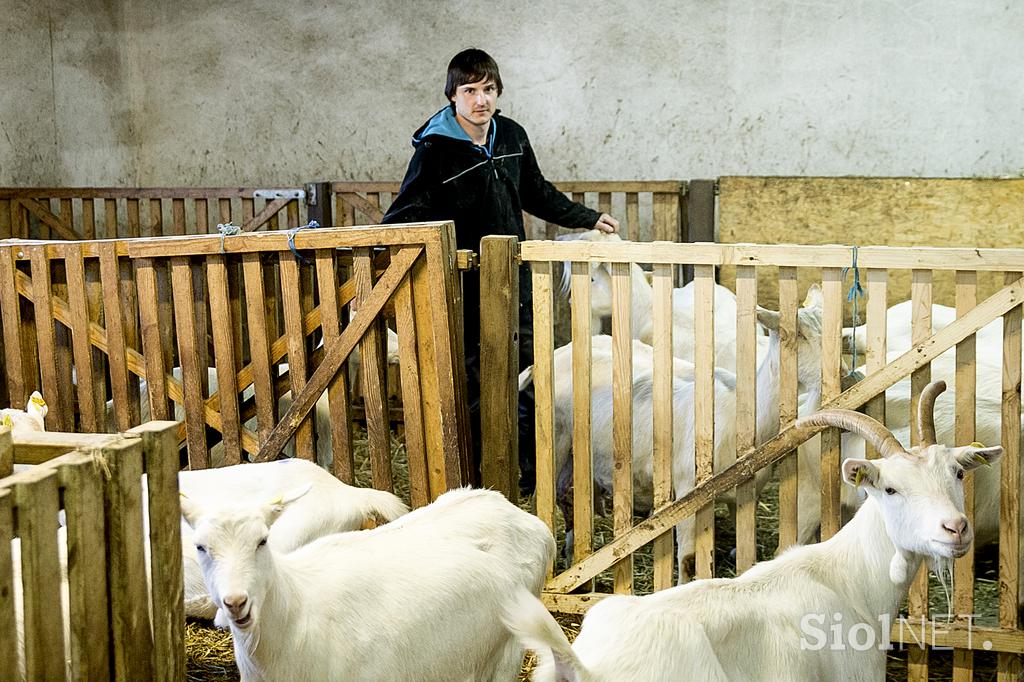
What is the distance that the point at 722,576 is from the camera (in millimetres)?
5387

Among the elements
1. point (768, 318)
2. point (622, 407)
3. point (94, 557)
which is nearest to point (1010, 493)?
point (768, 318)

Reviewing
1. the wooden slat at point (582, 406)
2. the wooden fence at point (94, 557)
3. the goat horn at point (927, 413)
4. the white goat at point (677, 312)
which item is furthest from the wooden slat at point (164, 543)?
the white goat at point (677, 312)

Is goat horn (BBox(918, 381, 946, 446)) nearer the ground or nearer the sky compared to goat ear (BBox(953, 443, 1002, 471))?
nearer the sky

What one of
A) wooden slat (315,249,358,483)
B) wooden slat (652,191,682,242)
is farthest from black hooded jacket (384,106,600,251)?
wooden slat (652,191,682,242)

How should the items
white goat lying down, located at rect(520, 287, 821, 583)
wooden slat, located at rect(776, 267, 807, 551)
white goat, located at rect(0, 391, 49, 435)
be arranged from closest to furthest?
wooden slat, located at rect(776, 267, 807, 551) → white goat, located at rect(0, 391, 49, 435) → white goat lying down, located at rect(520, 287, 821, 583)

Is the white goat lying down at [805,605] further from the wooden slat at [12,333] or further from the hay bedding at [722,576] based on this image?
the wooden slat at [12,333]

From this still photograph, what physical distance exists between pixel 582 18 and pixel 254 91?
3.14 metres

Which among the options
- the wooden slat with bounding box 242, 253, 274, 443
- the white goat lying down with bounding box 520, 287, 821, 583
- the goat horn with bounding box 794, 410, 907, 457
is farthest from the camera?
the wooden slat with bounding box 242, 253, 274, 443

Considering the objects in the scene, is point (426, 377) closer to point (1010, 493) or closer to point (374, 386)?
point (374, 386)

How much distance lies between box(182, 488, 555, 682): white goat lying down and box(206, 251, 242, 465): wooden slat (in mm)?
1368

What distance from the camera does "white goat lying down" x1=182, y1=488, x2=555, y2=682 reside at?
3006mm

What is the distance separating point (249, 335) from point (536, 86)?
5496mm

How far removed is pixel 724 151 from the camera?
931 cm

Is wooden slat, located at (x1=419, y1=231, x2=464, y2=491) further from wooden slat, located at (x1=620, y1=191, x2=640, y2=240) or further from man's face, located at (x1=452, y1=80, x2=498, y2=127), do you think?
wooden slat, located at (x1=620, y1=191, x2=640, y2=240)
